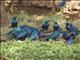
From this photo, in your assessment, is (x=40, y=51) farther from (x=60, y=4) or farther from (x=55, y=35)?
(x=60, y=4)

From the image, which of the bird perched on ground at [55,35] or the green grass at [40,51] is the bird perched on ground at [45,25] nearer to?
the bird perched on ground at [55,35]

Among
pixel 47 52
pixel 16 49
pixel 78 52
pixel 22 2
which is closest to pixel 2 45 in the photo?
pixel 16 49

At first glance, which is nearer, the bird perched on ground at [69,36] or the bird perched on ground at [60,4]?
the bird perched on ground at [69,36]

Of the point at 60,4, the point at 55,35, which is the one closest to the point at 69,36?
the point at 55,35

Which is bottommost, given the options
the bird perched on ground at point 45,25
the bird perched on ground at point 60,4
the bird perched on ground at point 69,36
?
the bird perched on ground at point 69,36

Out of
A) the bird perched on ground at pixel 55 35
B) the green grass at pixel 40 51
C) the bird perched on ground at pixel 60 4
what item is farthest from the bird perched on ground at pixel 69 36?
the bird perched on ground at pixel 60 4

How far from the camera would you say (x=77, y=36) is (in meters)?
6.32

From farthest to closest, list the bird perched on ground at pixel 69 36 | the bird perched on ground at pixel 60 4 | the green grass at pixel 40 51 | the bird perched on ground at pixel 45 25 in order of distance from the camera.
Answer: the bird perched on ground at pixel 60 4 < the bird perched on ground at pixel 45 25 < the bird perched on ground at pixel 69 36 < the green grass at pixel 40 51

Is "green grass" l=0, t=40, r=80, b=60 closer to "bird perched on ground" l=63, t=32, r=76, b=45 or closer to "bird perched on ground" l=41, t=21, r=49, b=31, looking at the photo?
"bird perched on ground" l=63, t=32, r=76, b=45

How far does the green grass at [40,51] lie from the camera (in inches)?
207

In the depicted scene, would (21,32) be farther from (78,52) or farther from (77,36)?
(78,52)

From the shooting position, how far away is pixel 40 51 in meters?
5.34

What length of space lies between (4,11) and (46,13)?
0.81m

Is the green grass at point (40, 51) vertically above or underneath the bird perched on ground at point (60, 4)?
underneath
